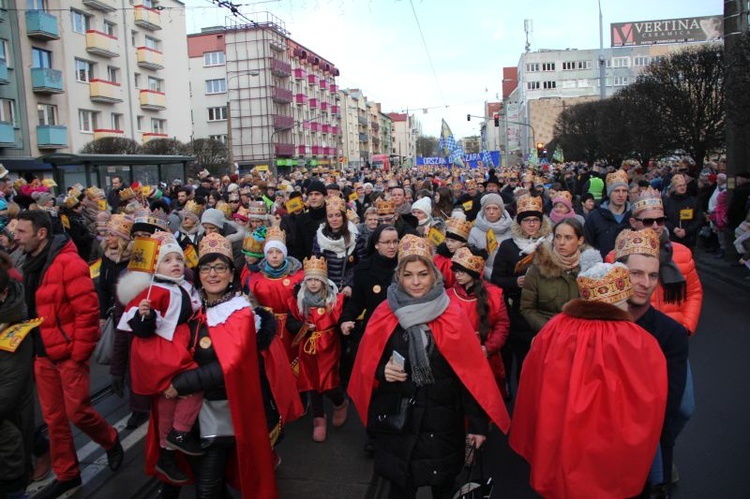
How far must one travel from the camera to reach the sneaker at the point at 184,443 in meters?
3.49

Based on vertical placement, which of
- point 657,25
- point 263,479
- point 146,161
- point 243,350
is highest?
point 657,25

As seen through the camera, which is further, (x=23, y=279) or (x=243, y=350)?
(x=23, y=279)

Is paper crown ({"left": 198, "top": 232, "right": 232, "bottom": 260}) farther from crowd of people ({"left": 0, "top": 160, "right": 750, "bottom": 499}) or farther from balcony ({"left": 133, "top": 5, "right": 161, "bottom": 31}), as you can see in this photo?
balcony ({"left": 133, "top": 5, "right": 161, "bottom": 31})

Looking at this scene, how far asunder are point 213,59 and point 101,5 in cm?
2767

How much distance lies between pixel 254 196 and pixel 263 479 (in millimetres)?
10053

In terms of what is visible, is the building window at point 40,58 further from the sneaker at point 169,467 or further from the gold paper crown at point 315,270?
the sneaker at point 169,467

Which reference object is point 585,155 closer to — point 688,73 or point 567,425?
point 688,73

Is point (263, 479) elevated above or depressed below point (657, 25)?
below

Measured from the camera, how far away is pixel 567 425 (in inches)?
112

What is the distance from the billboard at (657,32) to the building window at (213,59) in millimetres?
68722

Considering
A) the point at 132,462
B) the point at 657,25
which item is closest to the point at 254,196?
the point at 132,462

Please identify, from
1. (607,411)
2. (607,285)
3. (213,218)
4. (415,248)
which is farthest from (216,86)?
(607,411)

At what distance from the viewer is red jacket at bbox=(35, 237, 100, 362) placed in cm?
432

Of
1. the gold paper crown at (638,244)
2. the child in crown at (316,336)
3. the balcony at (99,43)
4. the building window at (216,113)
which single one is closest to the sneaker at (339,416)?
the child in crown at (316,336)
